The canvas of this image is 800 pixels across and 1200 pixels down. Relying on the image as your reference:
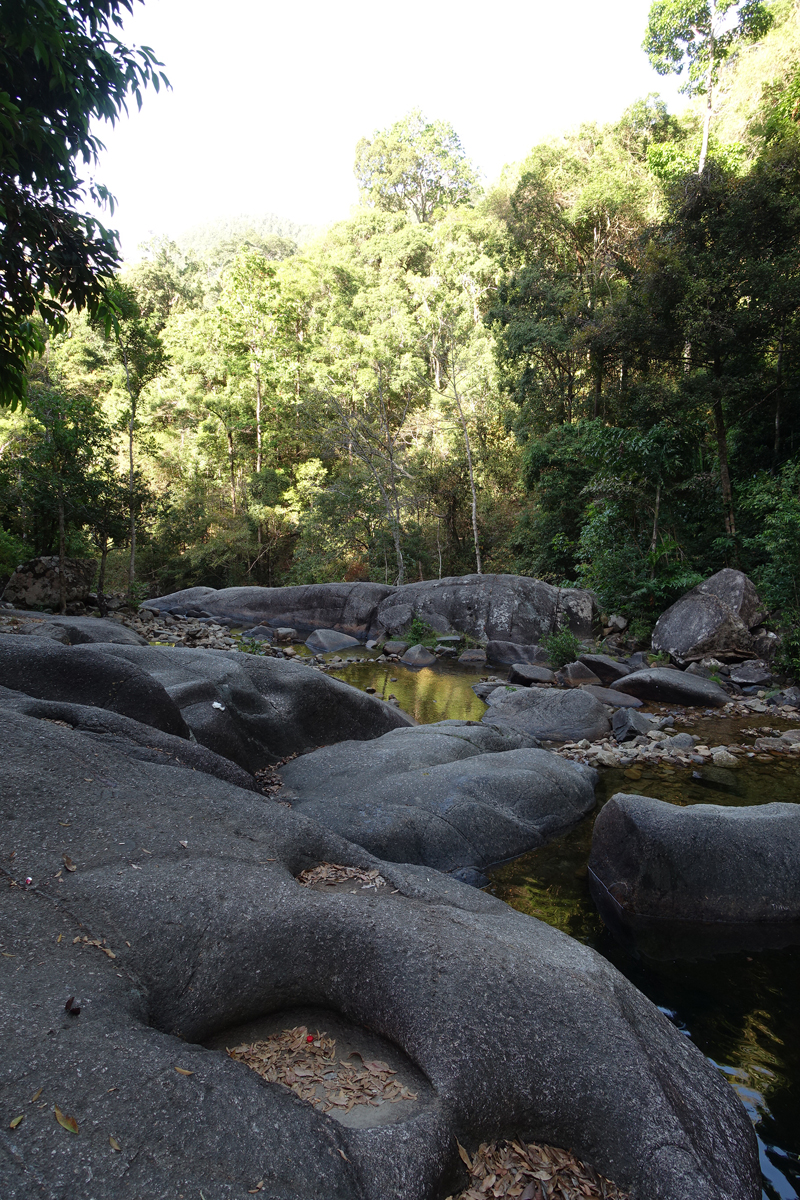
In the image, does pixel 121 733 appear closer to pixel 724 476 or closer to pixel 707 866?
pixel 707 866

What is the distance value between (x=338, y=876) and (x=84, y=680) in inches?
123

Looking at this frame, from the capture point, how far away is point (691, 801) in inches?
299

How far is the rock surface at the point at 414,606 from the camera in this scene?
1750 centimetres

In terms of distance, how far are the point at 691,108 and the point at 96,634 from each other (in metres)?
27.5

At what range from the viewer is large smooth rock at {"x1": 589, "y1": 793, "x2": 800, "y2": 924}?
5.21 m

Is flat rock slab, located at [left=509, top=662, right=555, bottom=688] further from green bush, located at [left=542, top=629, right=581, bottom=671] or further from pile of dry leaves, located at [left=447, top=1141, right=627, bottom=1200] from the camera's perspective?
pile of dry leaves, located at [left=447, top=1141, right=627, bottom=1200]

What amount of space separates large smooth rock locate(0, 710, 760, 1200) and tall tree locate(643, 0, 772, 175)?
25743 mm

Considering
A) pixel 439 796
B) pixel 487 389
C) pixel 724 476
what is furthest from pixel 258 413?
pixel 439 796

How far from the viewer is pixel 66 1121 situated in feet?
6.41

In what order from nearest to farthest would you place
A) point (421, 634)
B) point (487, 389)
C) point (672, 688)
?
point (672, 688), point (421, 634), point (487, 389)

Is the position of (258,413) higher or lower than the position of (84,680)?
higher

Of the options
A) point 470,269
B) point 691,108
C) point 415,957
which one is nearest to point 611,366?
point 691,108

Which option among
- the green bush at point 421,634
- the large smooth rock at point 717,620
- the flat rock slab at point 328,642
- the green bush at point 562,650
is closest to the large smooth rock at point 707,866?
the large smooth rock at point 717,620

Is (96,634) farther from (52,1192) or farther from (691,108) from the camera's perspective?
(691,108)
